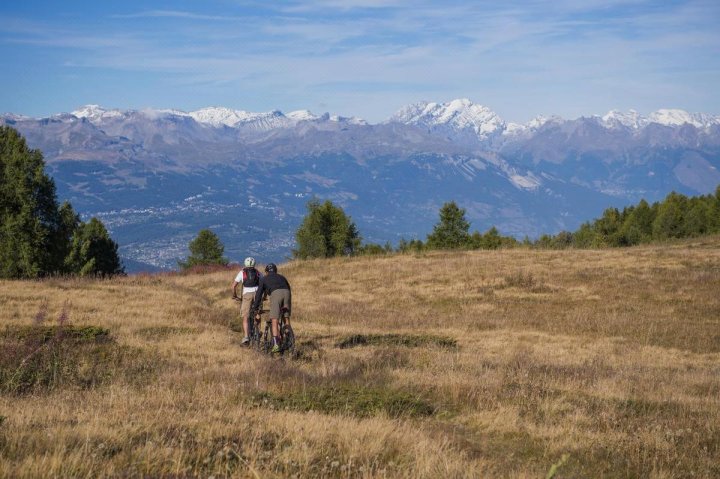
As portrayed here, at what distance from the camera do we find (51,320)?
1928 centimetres

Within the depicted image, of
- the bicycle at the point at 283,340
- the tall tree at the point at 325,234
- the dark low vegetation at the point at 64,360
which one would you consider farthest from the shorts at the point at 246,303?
the tall tree at the point at 325,234

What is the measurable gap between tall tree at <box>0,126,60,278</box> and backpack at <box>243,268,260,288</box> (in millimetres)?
28081

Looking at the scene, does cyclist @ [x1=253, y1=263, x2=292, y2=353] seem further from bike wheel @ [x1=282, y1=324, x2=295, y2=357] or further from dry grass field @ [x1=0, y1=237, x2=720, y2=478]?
dry grass field @ [x1=0, y1=237, x2=720, y2=478]

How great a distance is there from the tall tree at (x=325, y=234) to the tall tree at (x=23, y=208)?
38.3m

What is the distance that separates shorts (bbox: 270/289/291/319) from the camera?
50.8ft

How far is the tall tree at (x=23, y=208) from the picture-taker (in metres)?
38.9

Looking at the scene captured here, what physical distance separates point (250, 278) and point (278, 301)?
6.11ft

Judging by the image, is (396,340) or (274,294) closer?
(274,294)

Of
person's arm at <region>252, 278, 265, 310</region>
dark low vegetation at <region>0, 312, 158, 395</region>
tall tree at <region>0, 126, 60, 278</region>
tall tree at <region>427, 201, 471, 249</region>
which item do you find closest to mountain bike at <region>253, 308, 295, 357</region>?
person's arm at <region>252, 278, 265, 310</region>

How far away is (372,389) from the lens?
9.91m

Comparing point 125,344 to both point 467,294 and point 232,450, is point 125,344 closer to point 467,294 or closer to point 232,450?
point 232,450

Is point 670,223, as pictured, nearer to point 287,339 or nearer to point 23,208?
point 23,208

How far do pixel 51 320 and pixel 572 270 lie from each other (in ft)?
89.2

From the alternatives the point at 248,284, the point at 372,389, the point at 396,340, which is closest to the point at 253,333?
the point at 248,284
